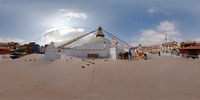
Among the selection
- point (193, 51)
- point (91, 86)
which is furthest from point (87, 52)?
point (193, 51)

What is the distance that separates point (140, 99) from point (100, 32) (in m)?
24.2

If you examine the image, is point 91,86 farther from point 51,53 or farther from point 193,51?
point 193,51

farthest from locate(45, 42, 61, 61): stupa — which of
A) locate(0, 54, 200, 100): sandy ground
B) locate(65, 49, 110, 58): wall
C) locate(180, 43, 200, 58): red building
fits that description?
locate(180, 43, 200, 58): red building

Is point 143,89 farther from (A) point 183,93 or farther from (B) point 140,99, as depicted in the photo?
(A) point 183,93

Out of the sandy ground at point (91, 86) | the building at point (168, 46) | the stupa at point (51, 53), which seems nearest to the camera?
the sandy ground at point (91, 86)

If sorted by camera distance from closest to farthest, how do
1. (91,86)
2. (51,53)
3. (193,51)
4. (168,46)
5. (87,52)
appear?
1. (91,86)
2. (51,53)
3. (87,52)
4. (193,51)
5. (168,46)

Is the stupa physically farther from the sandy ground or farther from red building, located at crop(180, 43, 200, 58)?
red building, located at crop(180, 43, 200, 58)

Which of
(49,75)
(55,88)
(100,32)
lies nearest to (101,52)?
(49,75)

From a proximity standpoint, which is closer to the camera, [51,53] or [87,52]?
[51,53]

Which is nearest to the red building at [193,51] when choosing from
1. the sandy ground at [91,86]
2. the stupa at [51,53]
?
the sandy ground at [91,86]

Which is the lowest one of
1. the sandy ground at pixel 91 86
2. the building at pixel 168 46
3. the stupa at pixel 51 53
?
the sandy ground at pixel 91 86

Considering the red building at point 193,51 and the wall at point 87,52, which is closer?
the wall at point 87,52

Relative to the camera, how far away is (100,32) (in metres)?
26.5

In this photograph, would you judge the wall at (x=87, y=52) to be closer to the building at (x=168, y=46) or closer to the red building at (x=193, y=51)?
the red building at (x=193, y=51)
